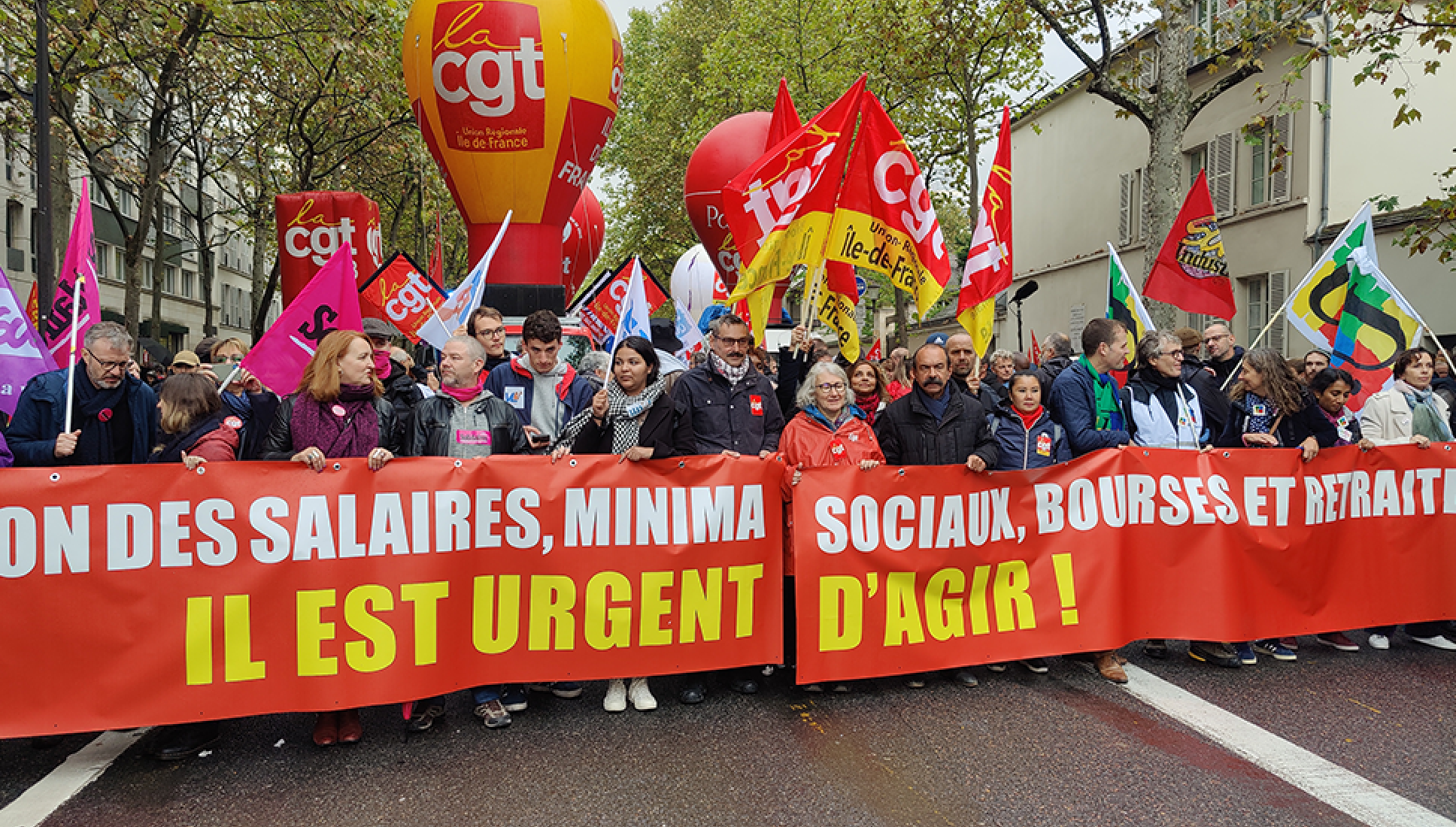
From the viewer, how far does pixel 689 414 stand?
17.8ft

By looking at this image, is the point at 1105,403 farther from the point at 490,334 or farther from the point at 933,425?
the point at 490,334

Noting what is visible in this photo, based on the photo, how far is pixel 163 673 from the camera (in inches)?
170

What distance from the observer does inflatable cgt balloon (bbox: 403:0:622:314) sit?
431 inches

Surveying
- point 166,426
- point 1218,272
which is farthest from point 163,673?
point 1218,272

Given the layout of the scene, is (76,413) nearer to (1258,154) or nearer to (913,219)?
(913,219)

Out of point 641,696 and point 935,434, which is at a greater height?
point 935,434

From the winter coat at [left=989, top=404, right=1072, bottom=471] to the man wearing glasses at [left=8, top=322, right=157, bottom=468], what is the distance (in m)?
4.60

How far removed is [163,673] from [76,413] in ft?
5.17

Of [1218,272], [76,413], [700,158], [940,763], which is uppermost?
[700,158]

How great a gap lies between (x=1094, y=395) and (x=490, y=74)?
7815 millimetres

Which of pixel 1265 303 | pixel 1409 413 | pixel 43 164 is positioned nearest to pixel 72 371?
pixel 43 164

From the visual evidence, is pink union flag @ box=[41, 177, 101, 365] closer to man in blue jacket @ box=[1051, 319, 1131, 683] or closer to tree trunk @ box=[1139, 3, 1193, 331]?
man in blue jacket @ box=[1051, 319, 1131, 683]

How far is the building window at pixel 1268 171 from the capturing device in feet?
63.8

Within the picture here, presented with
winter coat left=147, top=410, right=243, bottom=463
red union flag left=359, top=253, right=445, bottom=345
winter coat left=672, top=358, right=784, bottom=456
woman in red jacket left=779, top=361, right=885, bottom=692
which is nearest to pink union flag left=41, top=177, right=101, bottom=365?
winter coat left=147, top=410, right=243, bottom=463
